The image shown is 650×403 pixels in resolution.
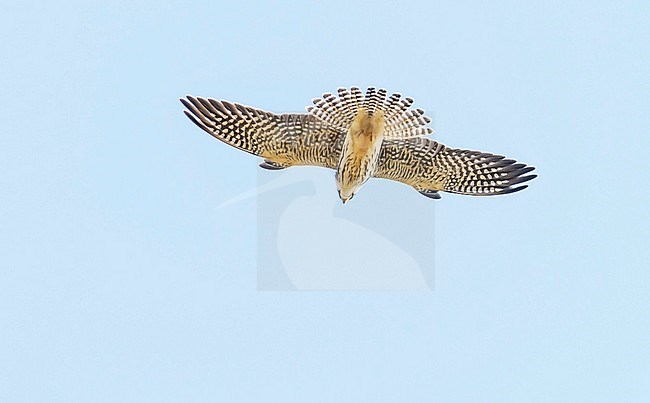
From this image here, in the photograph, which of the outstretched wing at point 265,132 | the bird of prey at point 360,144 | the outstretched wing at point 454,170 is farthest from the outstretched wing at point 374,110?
the outstretched wing at point 454,170

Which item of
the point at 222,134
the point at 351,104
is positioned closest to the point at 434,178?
the point at 351,104

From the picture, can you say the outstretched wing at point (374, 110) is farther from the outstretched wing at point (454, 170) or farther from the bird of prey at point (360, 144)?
the outstretched wing at point (454, 170)

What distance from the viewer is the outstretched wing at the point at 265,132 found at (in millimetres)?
13852

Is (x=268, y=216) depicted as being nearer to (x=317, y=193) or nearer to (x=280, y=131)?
(x=317, y=193)

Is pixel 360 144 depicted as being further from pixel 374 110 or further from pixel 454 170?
pixel 454 170

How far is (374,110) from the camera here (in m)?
13.5

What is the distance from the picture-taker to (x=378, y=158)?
14.0 metres

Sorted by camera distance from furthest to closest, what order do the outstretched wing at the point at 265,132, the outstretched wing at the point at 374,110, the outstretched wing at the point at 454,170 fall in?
1. the outstretched wing at the point at 454,170
2. the outstretched wing at the point at 265,132
3. the outstretched wing at the point at 374,110

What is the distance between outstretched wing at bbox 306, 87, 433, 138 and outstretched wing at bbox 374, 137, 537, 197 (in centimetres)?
55

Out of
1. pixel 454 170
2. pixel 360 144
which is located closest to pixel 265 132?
pixel 360 144

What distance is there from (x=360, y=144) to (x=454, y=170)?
1.33m

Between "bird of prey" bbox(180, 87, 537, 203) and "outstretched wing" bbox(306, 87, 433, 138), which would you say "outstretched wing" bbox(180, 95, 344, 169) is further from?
"outstretched wing" bbox(306, 87, 433, 138)

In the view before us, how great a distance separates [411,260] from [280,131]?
341 centimetres

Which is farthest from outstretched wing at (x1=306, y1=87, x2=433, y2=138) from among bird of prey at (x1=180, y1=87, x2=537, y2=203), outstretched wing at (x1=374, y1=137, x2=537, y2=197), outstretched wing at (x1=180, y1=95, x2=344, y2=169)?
outstretched wing at (x1=374, y1=137, x2=537, y2=197)
